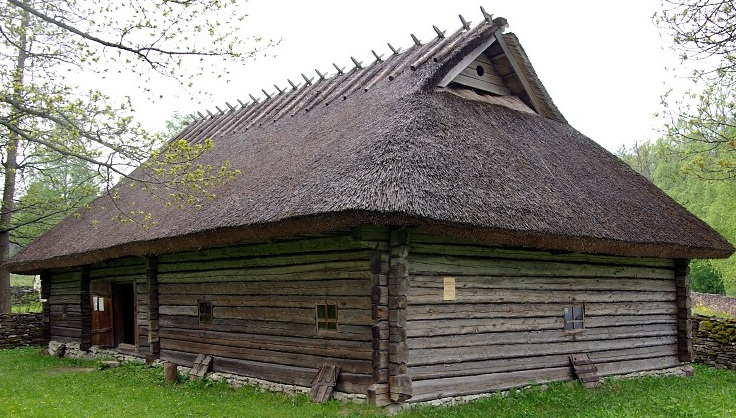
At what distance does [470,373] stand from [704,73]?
5863 mm

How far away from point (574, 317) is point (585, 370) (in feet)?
2.94

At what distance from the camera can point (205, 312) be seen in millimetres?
12750

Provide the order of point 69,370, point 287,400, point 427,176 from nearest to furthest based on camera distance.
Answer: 1. point 427,176
2. point 287,400
3. point 69,370

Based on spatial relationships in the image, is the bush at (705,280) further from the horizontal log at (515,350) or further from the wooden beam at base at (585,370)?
the wooden beam at base at (585,370)

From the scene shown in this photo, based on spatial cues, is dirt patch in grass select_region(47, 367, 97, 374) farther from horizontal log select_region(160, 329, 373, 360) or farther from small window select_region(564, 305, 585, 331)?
small window select_region(564, 305, 585, 331)

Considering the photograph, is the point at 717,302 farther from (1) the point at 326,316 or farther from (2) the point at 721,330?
(1) the point at 326,316

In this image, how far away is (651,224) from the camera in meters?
12.1

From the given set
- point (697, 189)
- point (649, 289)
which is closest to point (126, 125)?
point (649, 289)

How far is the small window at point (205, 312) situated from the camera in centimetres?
1266

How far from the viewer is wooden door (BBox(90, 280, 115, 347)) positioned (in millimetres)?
16308

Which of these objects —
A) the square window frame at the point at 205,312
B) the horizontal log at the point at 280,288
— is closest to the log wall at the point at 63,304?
the horizontal log at the point at 280,288

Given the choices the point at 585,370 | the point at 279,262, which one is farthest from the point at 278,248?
the point at 585,370

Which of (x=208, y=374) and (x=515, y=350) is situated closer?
(x=515, y=350)

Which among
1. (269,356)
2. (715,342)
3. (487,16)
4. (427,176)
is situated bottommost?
(715,342)
